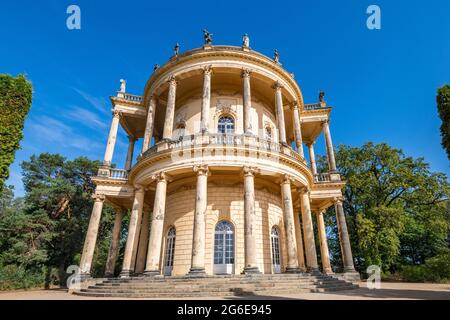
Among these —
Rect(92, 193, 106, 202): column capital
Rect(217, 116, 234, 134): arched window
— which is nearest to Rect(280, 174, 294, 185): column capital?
Rect(217, 116, 234, 134): arched window

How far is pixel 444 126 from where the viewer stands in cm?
1183

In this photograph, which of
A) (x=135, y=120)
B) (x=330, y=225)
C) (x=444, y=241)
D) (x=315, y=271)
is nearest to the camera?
(x=315, y=271)

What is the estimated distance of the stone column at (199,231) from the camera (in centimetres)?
1194

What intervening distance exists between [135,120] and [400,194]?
26322mm

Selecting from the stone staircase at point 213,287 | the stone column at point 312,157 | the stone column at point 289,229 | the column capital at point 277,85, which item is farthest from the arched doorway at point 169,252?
the stone column at point 312,157

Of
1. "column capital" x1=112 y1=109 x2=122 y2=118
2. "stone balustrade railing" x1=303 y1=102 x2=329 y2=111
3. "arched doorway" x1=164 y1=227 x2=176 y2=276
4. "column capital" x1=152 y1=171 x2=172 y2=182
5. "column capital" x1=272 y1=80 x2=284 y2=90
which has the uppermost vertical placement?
"stone balustrade railing" x1=303 y1=102 x2=329 y2=111

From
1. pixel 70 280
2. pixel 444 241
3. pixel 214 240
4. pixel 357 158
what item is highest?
pixel 357 158

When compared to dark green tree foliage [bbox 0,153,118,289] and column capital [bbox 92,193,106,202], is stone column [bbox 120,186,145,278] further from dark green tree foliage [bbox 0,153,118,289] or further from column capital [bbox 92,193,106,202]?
dark green tree foliage [bbox 0,153,118,289]

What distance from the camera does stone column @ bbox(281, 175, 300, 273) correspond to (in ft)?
43.5

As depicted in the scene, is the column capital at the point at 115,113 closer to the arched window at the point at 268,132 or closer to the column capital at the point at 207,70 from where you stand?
the column capital at the point at 207,70

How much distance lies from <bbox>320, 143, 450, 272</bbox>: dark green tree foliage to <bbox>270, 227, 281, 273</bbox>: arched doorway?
35.5 feet

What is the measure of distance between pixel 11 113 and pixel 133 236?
8.55 metres

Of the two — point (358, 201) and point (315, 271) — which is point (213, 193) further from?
point (358, 201)

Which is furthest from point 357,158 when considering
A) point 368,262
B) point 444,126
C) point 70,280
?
point 70,280
